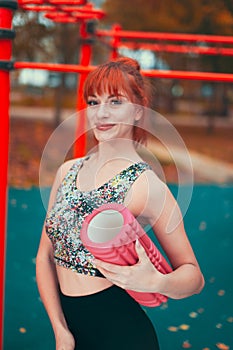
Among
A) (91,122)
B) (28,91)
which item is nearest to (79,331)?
(91,122)

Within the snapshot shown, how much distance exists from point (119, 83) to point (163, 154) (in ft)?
16.9

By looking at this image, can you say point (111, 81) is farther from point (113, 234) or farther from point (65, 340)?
point (65, 340)

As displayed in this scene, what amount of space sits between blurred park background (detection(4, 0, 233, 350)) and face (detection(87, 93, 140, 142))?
0.59 ft

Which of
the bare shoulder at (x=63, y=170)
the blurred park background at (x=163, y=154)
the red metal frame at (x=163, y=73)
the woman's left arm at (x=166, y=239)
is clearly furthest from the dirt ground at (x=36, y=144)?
the woman's left arm at (x=166, y=239)

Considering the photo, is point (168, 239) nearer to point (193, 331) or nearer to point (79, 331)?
point (79, 331)

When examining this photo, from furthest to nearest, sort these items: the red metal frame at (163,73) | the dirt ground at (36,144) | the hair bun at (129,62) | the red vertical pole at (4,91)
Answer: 1. the dirt ground at (36,144)
2. the red metal frame at (163,73)
3. the red vertical pole at (4,91)
4. the hair bun at (129,62)

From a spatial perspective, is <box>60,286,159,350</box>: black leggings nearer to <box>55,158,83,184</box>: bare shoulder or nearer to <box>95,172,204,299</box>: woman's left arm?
<box>95,172,204,299</box>: woman's left arm

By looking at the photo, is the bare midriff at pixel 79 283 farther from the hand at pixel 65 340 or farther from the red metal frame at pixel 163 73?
the red metal frame at pixel 163 73

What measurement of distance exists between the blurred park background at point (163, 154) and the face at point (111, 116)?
7.0 inches

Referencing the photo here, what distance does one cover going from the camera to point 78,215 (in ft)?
5.03

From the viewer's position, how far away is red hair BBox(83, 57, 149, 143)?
1.56 metres

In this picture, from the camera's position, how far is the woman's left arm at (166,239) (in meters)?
1.46

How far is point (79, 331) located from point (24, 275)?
2.54 m

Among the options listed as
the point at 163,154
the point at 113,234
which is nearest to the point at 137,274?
the point at 113,234
